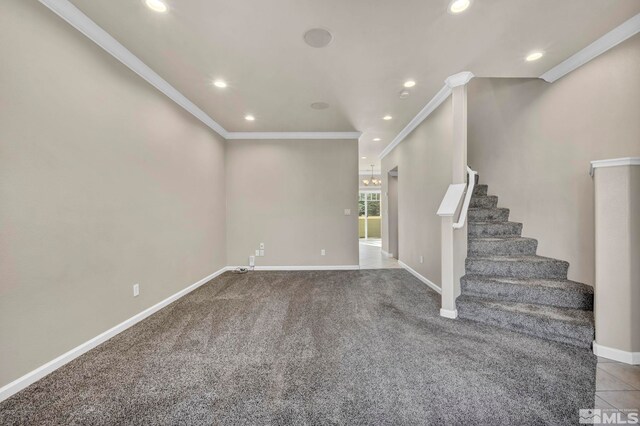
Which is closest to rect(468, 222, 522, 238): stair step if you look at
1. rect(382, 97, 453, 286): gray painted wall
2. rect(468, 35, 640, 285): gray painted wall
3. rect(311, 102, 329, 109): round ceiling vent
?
rect(468, 35, 640, 285): gray painted wall

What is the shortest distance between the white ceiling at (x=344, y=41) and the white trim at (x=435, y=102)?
0.29 ft

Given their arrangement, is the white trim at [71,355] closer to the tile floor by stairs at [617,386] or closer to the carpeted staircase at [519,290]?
the carpeted staircase at [519,290]

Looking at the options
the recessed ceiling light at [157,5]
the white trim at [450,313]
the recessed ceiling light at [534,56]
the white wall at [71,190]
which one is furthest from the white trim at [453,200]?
Result: the white wall at [71,190]

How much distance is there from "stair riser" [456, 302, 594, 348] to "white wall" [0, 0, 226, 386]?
3502mm

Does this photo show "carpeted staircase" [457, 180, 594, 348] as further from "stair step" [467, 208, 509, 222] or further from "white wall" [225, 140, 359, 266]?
"white wall" [225, 140, 359, 266]

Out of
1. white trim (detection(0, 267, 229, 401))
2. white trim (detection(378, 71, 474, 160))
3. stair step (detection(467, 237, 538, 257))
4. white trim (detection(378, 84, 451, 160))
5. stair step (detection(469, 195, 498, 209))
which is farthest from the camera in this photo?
stair step (detection(469, 195, 498, 209))

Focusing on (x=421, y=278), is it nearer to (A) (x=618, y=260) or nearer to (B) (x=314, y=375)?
(A) (x=618, y=260)

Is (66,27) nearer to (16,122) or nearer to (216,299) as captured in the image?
(16,122)

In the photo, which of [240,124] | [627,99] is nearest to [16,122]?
[240,124]

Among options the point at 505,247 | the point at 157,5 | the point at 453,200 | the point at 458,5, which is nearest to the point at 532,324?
the point at 505,247

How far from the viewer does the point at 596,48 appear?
231 centimetres

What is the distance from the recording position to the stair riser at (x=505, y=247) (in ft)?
9.90

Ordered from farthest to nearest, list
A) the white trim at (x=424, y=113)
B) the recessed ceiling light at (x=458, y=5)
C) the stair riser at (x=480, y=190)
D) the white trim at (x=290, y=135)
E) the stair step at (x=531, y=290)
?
the white trim at (x=290, y=135)
the stair riser at (x=480, y=190)
the white trim at (x=424, y=113)
the stair step at (x=531, y=290)
the recessed ceiling light at (x=458, y=5)

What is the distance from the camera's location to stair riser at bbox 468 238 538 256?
3.02 metres
